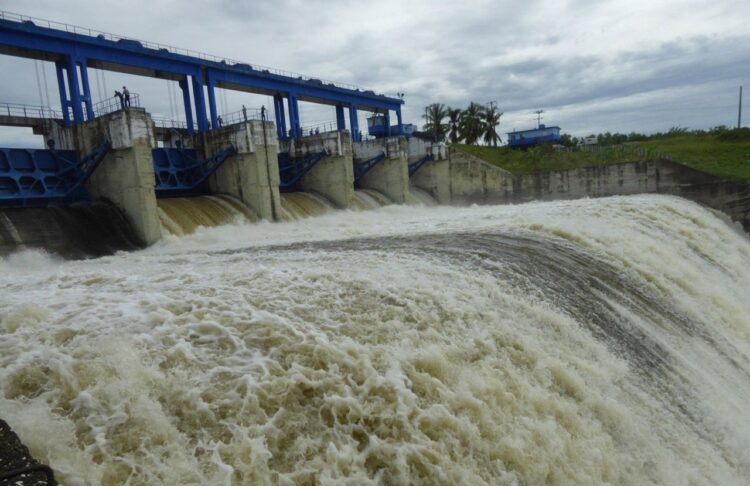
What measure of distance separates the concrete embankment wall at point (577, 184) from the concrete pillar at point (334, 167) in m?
8.51

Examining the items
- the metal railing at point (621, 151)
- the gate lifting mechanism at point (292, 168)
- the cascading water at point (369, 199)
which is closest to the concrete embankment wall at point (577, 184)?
the metal railing at point (621, 151)

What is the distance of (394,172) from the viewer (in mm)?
24938

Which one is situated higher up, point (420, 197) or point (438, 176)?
point (438, 176)

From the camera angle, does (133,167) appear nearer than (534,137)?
Yes

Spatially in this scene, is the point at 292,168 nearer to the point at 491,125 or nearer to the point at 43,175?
the point at 43,175

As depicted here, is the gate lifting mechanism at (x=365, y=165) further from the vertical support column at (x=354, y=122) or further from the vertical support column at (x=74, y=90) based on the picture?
the vertical support column at (x=74, y=90)

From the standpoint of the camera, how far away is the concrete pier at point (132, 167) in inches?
523

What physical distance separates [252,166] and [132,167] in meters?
4.47

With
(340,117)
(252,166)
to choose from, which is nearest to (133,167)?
(252,166)

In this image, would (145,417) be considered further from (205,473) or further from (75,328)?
(75,328)

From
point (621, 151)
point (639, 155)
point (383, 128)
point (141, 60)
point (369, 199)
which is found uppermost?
point (141, 60)

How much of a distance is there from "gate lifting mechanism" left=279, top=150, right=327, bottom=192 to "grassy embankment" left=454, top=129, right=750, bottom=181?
1229 cm

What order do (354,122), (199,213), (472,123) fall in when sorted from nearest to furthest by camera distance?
(199,213), (354,122), (472,123)

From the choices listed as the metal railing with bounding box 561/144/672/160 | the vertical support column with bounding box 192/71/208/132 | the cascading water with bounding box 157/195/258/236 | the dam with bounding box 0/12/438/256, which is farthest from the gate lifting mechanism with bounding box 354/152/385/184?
the metal railing with bounding box 561/144/672/160
